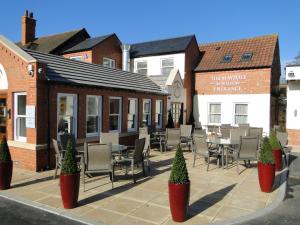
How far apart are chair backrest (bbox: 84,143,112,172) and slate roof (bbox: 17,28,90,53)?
684 inches

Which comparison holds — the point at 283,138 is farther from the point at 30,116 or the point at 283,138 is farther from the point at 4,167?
the point at 4,167

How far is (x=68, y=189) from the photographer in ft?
18.1

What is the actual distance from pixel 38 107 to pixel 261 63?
43.8 ft

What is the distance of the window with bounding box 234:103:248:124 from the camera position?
17.3 metres

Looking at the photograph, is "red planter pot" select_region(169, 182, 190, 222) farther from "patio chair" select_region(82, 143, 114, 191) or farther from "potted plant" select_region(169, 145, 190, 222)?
"patio chair" select_region(82, 143, 114, 191)

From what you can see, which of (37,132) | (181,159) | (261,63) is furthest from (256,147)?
(261,63)

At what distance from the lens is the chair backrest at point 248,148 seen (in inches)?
347

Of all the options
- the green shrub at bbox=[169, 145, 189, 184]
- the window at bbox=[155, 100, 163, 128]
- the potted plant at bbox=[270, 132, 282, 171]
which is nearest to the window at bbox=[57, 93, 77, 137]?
the green shrub at bbox=[169, 145, 189, 184]

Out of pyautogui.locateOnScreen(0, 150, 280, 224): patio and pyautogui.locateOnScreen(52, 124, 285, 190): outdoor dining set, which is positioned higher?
pyautogui.locateOnScreen(52, 124, 285, 190): outdoor dining set

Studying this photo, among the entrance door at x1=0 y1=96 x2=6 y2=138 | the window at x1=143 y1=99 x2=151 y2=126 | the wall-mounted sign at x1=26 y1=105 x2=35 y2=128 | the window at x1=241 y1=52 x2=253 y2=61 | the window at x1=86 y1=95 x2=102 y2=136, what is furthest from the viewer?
the window at x1=241 y1=52 x2=253 y2=61

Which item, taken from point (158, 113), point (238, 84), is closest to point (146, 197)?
point (158, 113)

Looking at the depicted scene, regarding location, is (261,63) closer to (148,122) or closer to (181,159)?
(148,122)

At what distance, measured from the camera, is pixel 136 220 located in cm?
512

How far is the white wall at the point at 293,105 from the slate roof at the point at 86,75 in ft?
24.2
